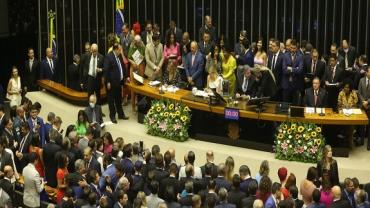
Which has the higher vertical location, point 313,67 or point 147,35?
point 147,35

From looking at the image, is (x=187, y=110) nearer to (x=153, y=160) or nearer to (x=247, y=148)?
(x=247, y=148)

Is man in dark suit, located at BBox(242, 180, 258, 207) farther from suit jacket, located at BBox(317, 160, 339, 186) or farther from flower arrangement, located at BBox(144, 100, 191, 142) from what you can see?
flower arrangement, located at BBox(144, 100, 191, 142)

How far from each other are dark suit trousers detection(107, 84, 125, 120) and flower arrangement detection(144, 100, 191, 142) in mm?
1131

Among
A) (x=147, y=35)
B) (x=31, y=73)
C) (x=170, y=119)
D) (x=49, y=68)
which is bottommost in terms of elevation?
(x=170, y=119)

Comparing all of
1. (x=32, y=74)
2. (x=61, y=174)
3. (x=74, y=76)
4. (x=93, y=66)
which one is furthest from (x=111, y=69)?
(x=61, y=174)

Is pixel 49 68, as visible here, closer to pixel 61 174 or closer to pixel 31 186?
pixel 31 186

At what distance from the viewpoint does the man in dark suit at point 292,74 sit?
18.8 meters

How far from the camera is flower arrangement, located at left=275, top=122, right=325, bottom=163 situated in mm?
16984

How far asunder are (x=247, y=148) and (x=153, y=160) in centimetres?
394

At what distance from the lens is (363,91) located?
18.0 m

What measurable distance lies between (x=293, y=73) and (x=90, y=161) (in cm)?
611

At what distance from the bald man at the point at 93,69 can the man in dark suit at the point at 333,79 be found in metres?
5.00

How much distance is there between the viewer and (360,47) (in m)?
22.3

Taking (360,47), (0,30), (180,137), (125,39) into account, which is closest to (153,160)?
(180,137)
